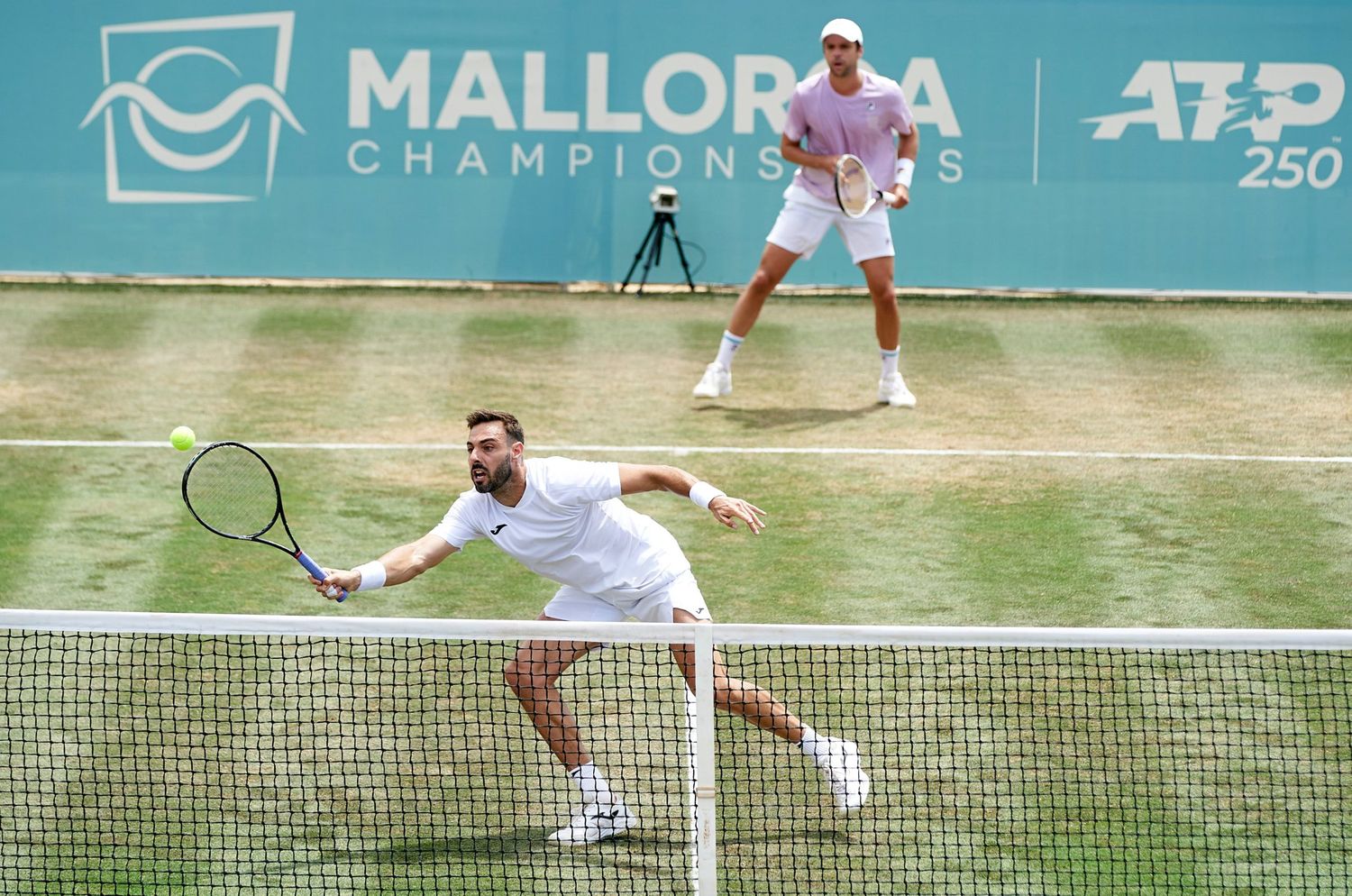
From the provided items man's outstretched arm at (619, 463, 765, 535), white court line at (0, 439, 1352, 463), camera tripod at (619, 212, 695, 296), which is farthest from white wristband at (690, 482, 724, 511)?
camera tripod at (619, 212, 695, 296)

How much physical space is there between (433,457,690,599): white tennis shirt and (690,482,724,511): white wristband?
279 millimetres

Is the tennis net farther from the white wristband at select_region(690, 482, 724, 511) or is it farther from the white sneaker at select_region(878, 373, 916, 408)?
the white sneaker at select_region(878, 373, 916, 408)

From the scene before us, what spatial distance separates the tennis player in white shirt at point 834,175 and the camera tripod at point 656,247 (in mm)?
3365

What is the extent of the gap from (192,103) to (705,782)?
10709mm

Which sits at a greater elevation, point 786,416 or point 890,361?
point 890,361

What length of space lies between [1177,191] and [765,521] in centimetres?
718

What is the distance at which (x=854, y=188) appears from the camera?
10.8 metres

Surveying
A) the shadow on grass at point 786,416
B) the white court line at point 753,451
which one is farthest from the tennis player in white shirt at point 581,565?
the shadow on grass at point 786,416

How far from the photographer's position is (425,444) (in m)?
10.6

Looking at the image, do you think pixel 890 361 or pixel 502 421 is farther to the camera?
pixel 890 361

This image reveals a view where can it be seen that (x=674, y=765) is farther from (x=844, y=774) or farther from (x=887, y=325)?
(x=887, y=325)

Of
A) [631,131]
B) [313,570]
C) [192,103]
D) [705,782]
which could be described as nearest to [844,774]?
[705,782]

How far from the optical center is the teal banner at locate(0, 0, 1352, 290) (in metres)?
14.6

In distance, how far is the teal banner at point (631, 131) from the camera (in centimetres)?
1464
